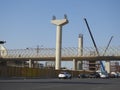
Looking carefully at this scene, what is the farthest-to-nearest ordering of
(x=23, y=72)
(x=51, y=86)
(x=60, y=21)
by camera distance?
(x=60, y=21) → (x=23, y=72) → (x=51, y=86)

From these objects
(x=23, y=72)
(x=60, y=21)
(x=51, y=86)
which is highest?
(x=60, y=21)

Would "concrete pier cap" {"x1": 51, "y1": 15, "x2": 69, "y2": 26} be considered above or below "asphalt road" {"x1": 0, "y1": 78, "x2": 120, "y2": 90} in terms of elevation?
above

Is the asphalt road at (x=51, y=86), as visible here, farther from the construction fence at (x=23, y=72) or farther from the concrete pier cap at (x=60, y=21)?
the concrete pier cap at (x=60, y=21)

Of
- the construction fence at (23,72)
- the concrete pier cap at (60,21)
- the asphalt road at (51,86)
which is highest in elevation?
the concrete pier cap at (60,21)

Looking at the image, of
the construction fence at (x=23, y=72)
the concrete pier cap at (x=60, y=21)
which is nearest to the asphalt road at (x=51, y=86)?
the construction fence at (x=23, y=72)

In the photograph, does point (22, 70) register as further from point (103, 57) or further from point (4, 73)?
point (103, 57)

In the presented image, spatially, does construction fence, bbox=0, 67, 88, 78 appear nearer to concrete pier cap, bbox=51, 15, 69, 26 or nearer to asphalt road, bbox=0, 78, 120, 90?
concrete pier cap, bbox=51, 15, 69, 26

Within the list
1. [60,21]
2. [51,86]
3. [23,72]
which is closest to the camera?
[51,86]

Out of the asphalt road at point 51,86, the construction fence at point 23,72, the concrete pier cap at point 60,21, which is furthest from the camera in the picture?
the concrete pier cap at point 60,21

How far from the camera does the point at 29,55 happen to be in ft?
481

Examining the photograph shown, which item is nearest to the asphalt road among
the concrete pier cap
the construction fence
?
the construction fence

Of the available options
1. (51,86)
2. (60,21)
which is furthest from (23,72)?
(51,86)

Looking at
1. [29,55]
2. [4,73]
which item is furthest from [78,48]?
[4,73]

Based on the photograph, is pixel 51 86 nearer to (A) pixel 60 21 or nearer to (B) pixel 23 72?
(B) pixel 23 72
